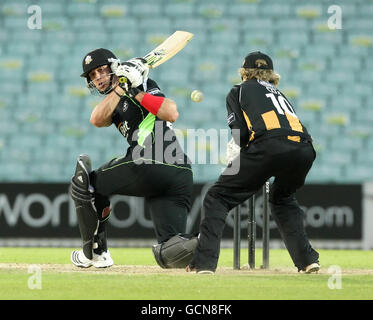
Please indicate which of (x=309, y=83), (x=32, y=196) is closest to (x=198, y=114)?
(x=309, y=83)

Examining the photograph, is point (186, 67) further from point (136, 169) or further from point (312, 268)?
point (312, 268)

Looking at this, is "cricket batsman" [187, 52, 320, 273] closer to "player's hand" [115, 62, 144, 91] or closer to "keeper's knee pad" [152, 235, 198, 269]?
"keeper's knee pad" [152, 235, 198, 269]

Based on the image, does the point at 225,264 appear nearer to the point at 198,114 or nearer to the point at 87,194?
the point at 87,194

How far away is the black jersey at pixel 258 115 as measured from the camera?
5270 mm

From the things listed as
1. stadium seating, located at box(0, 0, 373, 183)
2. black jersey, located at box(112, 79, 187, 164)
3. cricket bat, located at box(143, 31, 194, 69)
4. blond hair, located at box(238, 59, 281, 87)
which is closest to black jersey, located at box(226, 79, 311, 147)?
blond hair, located at box(238, 59, 281, 87)

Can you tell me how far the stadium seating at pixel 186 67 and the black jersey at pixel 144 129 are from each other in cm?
575

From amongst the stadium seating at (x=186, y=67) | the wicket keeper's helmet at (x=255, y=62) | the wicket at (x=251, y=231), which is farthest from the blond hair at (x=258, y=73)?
the stadium seating at (x=186, y=67)

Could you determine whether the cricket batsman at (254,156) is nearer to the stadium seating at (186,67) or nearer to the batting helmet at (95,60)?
the batting helmet at (95,60)

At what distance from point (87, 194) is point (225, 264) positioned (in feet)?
5.39

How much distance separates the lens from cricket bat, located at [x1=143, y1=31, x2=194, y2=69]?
6.37m

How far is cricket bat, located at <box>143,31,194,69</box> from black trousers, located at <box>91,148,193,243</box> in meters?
0.93

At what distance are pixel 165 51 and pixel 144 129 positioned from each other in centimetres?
112

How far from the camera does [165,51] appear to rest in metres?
6.68

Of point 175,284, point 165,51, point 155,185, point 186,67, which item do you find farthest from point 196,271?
point 186,67
